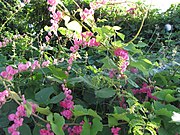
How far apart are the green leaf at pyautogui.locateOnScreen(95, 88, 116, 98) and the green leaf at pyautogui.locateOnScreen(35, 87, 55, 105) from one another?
0.14 m

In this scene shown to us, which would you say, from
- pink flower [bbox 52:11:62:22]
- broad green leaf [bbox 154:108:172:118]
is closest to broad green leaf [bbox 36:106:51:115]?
broad green leaf [bbox 154:108:172:118]

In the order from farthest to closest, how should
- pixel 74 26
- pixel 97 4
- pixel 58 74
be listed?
1. pixel 97 4
2. pixel 74 26
3. pixel 58 74

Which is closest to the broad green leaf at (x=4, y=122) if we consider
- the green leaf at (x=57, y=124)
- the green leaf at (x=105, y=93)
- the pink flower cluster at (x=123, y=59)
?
the green leaf at (x=57, y=124)

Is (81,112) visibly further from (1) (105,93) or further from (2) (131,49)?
(2) (131,49)

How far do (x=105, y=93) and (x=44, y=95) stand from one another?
0.60 ft

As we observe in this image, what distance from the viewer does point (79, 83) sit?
1.37 meters

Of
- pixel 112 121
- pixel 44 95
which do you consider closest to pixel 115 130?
pixel 112 121

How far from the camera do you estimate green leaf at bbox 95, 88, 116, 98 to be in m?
1.22

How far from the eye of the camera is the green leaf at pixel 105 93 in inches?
48.1

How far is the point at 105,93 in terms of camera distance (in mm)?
1236

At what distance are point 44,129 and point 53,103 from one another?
0.39ft

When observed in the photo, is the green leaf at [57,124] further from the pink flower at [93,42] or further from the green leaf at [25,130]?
the pink flower at [93,42]

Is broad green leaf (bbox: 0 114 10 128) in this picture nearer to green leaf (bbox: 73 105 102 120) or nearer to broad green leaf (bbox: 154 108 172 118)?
green leaf (bbox: 73 105 102 120)

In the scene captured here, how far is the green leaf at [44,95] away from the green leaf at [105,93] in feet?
0.45
